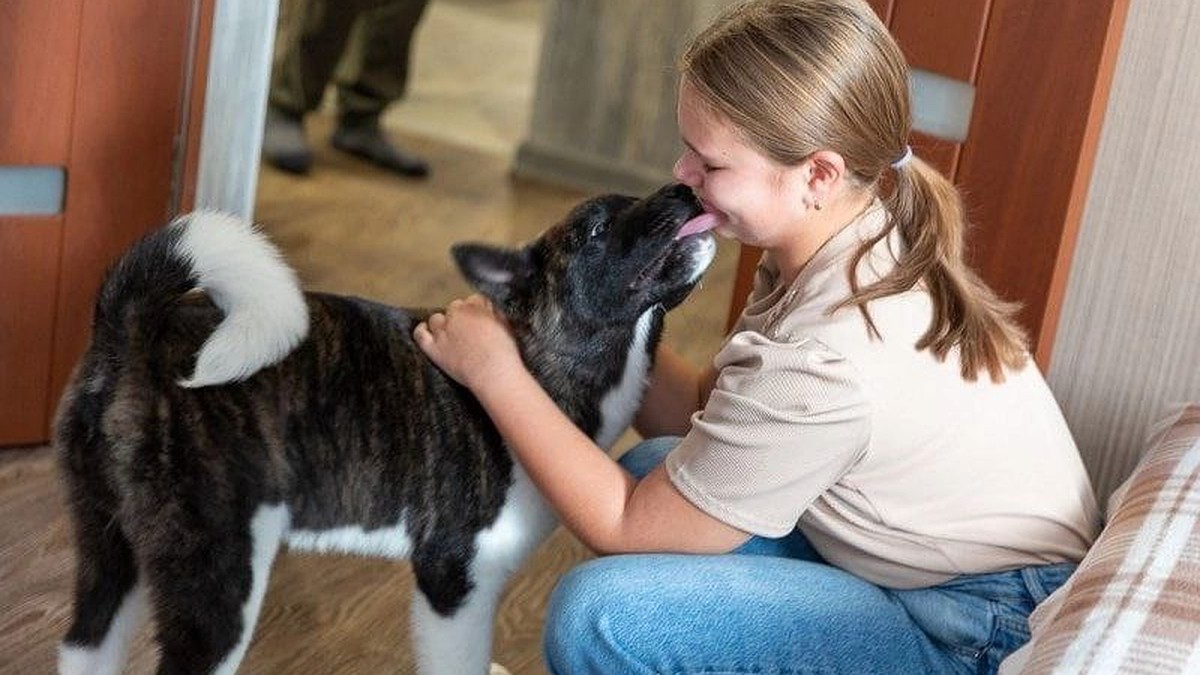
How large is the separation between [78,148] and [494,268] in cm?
99

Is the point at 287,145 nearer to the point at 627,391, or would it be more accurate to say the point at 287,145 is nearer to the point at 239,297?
the point at 627,391

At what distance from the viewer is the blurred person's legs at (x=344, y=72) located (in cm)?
384

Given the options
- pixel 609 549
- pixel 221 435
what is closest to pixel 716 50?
pixel 609 549

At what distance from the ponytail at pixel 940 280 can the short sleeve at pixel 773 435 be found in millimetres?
110

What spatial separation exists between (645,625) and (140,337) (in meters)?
0.63

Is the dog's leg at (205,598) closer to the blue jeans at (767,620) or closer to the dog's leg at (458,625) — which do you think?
the dog's leg at (458,625)

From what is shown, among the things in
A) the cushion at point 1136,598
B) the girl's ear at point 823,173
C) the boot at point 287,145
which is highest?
the girl's ear at point 823,173

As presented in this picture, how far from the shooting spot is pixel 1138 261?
2.33m

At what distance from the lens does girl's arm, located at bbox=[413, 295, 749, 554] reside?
5.88ft

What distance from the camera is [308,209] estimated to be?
4152 mm

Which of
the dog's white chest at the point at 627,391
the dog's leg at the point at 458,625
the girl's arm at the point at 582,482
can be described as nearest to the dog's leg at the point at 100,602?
the dog's leg at the point at 458,625

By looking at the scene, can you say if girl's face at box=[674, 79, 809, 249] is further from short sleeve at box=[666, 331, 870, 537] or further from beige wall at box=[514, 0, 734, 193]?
beige wall at box=[514, 0, 734, 193]

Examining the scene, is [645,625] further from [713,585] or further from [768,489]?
[768,489]

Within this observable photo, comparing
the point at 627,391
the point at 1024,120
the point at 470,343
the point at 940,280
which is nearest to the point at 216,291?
the point at 470,343
